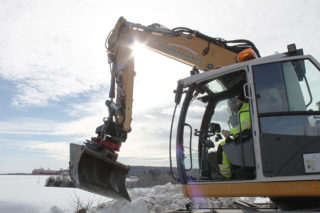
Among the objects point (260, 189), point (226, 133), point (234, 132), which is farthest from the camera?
point (226, 133)

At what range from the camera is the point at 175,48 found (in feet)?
16.9

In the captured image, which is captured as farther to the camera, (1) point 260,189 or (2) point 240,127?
(2) point 240,127

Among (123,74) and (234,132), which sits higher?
(123,74)

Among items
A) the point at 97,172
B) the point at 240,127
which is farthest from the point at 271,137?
the point at 97,172

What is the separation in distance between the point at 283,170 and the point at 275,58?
134 cm

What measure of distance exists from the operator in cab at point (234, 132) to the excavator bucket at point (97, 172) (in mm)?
2034

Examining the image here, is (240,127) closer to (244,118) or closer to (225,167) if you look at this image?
(244,118)

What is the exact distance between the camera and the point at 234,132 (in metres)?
3.57

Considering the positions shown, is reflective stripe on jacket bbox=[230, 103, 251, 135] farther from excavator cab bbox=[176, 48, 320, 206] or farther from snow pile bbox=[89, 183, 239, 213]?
snow pile bbox=[89, 183, 239, 213]

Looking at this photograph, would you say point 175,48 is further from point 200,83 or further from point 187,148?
point 187,148

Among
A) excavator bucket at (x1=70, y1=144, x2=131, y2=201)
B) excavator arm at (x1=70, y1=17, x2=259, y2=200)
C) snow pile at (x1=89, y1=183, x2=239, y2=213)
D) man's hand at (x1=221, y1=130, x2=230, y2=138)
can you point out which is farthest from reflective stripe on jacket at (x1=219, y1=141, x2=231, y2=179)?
snow pile at (x1=89, y1=183, x2=239, y2=213)

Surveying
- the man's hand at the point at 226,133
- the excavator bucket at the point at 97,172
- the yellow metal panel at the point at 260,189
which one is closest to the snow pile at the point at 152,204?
the excavator bucket at the point at 97,172

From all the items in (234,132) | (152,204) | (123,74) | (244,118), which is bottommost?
(152,204)

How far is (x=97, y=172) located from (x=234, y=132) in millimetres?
2588
